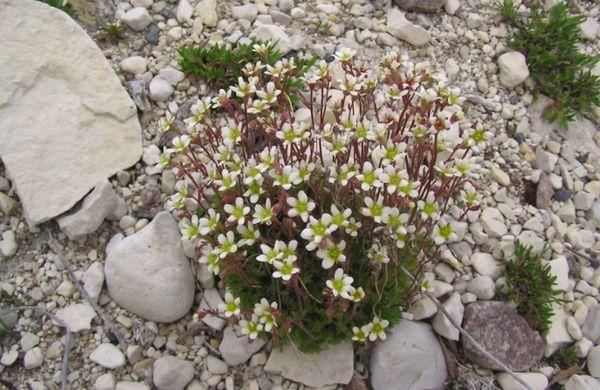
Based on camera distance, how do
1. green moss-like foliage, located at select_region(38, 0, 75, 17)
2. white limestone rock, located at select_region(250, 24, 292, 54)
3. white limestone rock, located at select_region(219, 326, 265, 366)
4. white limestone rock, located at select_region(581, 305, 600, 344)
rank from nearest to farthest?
white limestone rock, located at select_region(219, 326, 265, 366)
white limestone rock, located at select_region(581, 305, 600, 344)
green moss-like foliage, located at select_region(38, 0, 75, 17)
white limestone rock, located at select_region(250, 24, 292, 54)

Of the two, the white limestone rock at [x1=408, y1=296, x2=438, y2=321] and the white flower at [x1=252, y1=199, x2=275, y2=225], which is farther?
the white limestone rock at [x1=408, y1=296, x2=438, y2=321]

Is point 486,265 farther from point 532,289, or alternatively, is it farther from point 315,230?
point 315,230

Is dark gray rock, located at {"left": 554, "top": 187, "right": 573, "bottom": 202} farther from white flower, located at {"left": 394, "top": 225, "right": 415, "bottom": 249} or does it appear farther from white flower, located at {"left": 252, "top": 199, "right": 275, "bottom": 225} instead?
white flower, located at {"left": 252, "top": 199, "right": 275, "bottom": 225}

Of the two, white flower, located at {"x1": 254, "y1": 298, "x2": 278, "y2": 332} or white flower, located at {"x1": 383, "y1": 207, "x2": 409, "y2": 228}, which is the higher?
white flower, located at {"x1": 383, "y1": 207, "x2": 409, "y2": 228}

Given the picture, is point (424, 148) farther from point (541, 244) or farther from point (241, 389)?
point (241, 389)

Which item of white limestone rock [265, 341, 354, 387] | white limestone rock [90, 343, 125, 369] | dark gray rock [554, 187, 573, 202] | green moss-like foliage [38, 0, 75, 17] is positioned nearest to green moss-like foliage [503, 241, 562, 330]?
dark gray rock [554, 187, 573, 202]

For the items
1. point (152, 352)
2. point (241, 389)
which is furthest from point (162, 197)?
point (241, 389)

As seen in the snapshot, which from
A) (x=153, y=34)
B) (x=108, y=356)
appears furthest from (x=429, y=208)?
(x=153, y=34)
